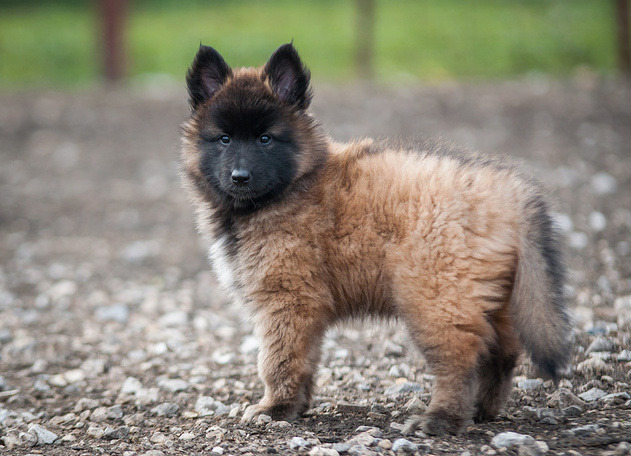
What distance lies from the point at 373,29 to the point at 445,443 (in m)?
9.82

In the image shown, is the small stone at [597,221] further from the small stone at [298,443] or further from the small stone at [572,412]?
the small stone at [298,443]

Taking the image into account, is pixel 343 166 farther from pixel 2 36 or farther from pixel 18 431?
pixel 2 36

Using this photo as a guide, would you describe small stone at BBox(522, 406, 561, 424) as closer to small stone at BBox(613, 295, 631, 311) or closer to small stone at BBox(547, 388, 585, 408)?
small stone at BBox(547, 388, 585, 408)

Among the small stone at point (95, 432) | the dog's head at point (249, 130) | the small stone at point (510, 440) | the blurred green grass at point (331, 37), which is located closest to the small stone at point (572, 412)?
the small stone at point (510, 440)

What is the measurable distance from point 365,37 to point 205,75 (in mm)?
8330

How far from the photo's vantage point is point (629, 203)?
695 cm

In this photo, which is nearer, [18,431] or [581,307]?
[18,431]

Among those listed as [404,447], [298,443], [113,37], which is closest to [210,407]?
[298,443]

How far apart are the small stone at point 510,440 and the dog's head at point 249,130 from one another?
163cm

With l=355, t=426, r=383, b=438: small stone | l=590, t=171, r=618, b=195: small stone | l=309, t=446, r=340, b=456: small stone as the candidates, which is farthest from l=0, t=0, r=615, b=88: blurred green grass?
l=309, t=446, r=340, b=456: small stone

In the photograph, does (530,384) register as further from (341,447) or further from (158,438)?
(158,438)

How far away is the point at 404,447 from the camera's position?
308cm

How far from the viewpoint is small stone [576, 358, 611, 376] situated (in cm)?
391

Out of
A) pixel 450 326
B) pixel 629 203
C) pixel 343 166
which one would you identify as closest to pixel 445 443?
pixel 450 326
